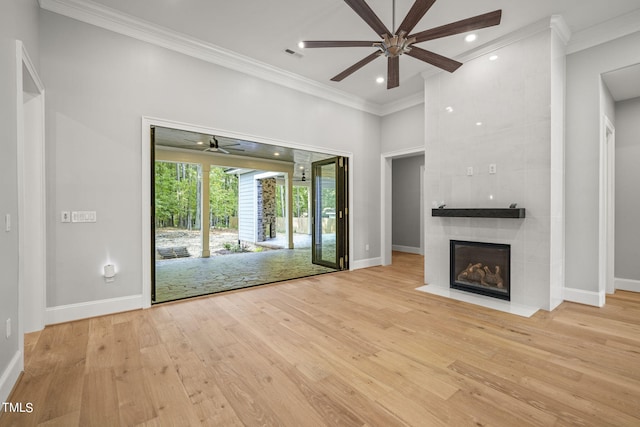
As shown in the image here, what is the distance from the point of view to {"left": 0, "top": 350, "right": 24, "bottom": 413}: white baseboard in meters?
1.73

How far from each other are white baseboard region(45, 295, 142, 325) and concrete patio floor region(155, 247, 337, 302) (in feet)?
1.29

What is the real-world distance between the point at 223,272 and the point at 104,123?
3.28 m

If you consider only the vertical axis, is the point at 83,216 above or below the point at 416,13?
below

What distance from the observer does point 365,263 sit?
227 inches

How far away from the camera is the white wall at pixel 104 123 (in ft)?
9.73

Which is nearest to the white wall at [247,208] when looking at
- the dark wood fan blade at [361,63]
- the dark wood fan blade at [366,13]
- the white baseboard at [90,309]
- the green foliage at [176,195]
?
the green foliage at [176,195]

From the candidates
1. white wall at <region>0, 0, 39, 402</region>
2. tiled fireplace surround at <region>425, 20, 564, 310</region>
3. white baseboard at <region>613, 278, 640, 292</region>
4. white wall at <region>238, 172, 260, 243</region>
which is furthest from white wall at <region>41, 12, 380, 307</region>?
white wall at <region>238, 172, 260, 243</region>

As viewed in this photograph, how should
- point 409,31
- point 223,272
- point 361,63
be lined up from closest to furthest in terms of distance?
point 409,31 → point 361,63 → point 223,272

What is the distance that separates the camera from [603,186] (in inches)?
139

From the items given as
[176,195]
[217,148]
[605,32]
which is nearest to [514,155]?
[605,32]

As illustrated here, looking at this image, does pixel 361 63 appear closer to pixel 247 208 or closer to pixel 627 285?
pixel 627 285

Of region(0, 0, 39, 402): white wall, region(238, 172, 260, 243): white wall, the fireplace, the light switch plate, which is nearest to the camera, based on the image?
region(0, 0, 39, 402): white wall

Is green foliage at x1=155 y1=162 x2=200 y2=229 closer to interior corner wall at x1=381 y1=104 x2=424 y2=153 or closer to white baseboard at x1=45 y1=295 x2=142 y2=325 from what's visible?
white baseboard at x1=45 y1=295 x2=142 y2=325

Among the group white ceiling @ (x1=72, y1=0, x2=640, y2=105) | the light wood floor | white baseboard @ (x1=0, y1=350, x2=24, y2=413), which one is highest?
white ceiling @ (x1=72, y1=0, x2=640, y2=105)
